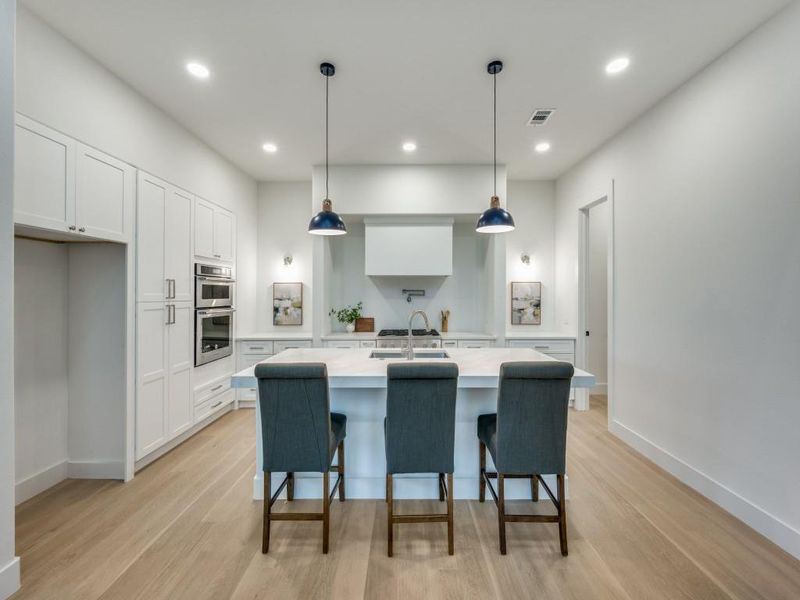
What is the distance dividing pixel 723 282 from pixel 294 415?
281 cm

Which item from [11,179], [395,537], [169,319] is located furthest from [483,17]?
[169,319]

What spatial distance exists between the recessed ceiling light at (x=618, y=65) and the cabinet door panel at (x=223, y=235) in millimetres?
3809

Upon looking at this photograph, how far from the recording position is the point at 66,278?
2.71 metres

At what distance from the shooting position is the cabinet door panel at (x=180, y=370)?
3.24 meters

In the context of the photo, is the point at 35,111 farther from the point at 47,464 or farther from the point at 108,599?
the point at 108,599

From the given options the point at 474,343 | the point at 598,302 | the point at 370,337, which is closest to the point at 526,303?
the point at 598,302

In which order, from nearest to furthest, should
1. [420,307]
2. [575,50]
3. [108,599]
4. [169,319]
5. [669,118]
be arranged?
[108,599] < [575,50] < [669,118] < [169,319] < [420,307]

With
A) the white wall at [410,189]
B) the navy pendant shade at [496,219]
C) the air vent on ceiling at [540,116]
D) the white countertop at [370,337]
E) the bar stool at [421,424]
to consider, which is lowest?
the bar stool at [421,424]

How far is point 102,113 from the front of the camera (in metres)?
2.59

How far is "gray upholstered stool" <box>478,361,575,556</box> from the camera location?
74.2 inches

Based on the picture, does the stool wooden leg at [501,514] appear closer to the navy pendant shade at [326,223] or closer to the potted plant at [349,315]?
the navy pendant shade at [326,223]

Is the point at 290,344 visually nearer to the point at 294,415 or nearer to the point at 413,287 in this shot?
the point at 413,287

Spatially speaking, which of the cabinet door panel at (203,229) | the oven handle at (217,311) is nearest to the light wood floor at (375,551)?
the oven handle at (217,311)

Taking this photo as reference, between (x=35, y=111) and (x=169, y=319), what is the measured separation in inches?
64.7
